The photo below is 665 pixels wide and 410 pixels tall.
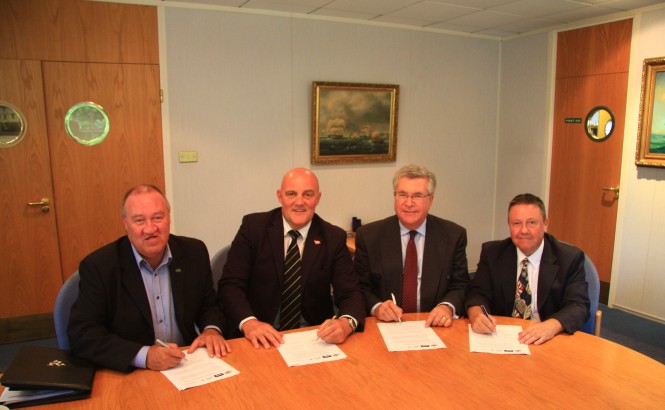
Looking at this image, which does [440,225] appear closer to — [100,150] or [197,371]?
[197,371]

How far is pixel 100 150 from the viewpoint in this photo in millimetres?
3801

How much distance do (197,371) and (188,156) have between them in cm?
275

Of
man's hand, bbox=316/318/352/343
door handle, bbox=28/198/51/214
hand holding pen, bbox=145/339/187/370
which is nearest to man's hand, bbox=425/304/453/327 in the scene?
man's hand, bbox=316/318/352/343

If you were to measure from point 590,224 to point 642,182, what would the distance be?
648 mm

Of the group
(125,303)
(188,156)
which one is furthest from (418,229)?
(188,156)

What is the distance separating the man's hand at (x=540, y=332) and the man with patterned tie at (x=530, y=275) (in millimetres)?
178

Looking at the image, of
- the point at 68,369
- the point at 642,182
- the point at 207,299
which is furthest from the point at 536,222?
the point at 642,182

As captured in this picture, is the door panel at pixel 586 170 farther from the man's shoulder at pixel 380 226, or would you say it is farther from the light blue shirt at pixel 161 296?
the light blue shirt at pixel 161 296

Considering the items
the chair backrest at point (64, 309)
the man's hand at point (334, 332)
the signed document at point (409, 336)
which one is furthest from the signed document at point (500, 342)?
the chair backrest at point (64, 309)

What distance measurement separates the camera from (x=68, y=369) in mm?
1523

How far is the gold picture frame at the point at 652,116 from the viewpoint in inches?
157

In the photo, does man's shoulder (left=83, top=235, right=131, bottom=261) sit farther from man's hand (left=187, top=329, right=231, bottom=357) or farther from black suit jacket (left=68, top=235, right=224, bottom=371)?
man's hand (left=187, top=329, right=231, bottom=357)

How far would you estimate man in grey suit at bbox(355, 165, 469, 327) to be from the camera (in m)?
2.37

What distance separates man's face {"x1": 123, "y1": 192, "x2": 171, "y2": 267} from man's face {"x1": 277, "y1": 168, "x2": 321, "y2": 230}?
24.3 inches
